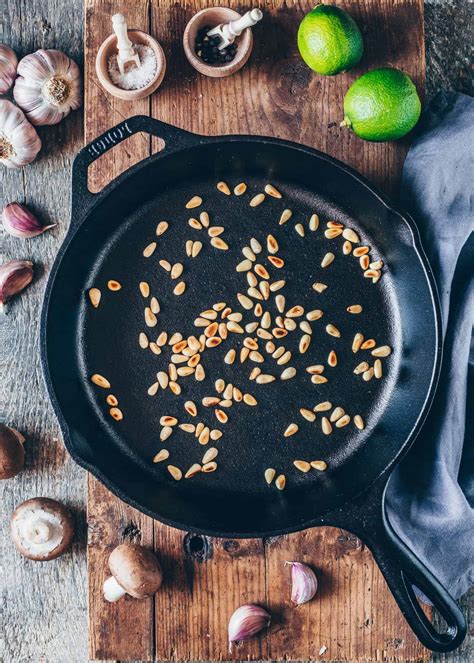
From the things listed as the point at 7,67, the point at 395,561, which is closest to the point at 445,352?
the point at 395,561

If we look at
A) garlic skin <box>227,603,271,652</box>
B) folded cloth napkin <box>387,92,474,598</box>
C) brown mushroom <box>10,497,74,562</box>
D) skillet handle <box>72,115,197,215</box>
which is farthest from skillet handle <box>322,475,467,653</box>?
skillet handle <box>72,115,197,215</box>

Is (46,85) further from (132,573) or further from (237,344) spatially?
(132,573)

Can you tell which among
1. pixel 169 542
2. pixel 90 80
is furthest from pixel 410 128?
pixel 169 542

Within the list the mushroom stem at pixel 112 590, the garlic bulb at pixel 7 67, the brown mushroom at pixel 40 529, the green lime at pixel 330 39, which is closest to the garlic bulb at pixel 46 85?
the garlic bulb at pixel 7 67

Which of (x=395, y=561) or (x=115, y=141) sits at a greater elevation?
(x=115, y=141)

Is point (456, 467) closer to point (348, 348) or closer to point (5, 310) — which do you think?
point (348, 348)
